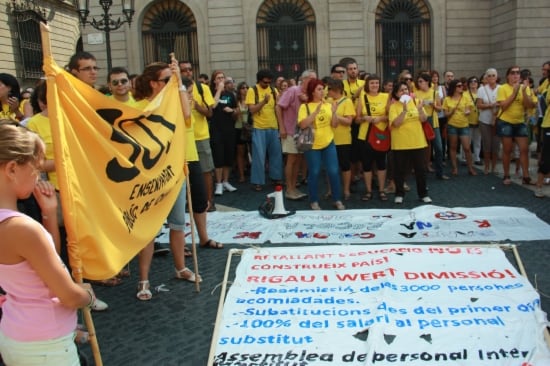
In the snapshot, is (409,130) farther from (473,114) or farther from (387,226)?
(473,114)

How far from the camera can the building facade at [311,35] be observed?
63.5 ft

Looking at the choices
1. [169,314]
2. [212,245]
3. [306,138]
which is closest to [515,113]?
[306,138]

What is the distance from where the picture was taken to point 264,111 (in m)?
9.20

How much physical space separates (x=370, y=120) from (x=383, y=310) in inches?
187

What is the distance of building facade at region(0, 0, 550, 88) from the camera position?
63.5 feet

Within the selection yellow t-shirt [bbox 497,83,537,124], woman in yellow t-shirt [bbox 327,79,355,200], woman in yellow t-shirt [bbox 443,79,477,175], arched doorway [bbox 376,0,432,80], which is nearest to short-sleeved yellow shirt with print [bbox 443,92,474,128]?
woman in yellow t-shirt [bbox 443,79,477,175]

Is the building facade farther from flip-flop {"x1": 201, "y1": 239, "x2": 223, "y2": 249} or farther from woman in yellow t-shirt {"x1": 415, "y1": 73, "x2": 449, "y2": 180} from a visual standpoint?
flip-flop {"x1": 201, "y1": 239, "x2": 223, "y2": 249}

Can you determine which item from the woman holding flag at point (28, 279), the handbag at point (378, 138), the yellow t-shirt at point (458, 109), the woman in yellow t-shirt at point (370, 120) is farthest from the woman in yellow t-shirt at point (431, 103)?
the woman holding flag at point (28, 279)

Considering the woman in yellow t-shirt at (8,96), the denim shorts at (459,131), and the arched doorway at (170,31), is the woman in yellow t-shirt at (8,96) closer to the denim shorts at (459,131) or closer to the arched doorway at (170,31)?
the denim shorts at (459,131)

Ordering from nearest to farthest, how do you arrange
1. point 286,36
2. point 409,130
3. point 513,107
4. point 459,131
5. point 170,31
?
1. point 409,130
2. point 513,107
3. point 459,131
4. point 286,36
5. point 170,31

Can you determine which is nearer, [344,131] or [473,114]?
[344,131]

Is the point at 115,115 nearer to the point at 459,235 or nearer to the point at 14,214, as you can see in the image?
the point at 14,214

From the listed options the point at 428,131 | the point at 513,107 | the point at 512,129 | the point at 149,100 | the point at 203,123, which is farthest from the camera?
the point at 512,129

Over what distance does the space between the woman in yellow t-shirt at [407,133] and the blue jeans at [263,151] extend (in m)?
2.35
